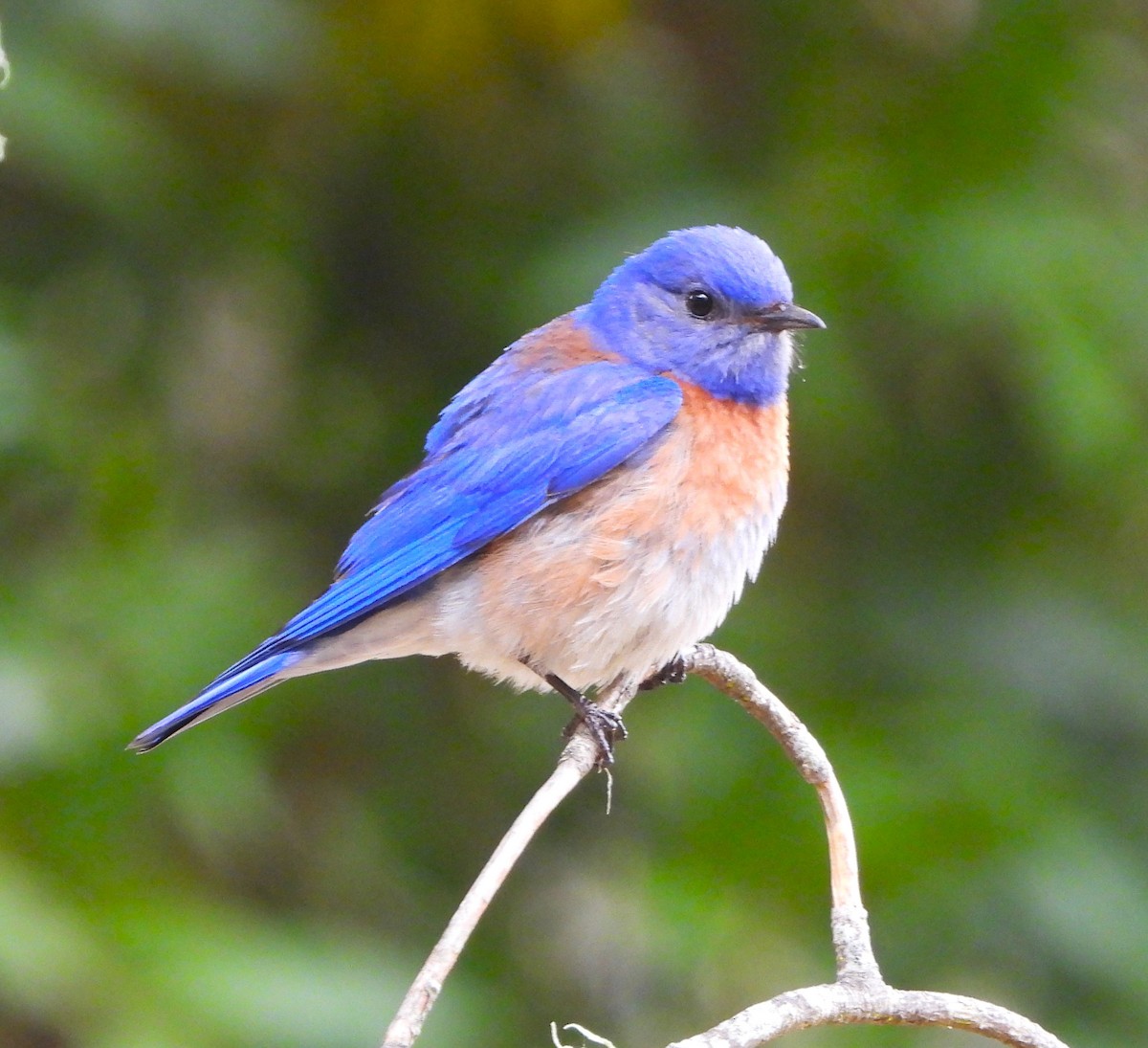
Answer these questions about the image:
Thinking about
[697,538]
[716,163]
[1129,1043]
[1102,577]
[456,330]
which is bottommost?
[1129,1043]

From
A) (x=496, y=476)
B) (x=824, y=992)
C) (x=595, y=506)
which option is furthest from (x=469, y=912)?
(x=496, y=476)

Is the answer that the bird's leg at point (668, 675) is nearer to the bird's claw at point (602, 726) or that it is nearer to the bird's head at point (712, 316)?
the bird's claw at point (602, 726)

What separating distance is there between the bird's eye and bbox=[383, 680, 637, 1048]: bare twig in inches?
47.6

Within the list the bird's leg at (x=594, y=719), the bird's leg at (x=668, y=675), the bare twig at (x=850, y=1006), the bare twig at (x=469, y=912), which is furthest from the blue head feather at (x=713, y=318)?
the bare twig at (x=850, y=1006)

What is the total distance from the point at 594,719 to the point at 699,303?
1011mm

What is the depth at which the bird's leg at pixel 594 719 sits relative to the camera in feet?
12.5

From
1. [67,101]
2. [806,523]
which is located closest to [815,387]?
[806,523]

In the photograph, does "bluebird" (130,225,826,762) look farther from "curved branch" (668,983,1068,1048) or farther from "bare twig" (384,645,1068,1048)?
"curved branch" (668,983,1068,1048)

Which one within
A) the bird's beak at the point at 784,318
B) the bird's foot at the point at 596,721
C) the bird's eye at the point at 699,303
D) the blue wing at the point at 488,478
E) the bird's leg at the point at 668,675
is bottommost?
the bird's foot at the point at 596,721

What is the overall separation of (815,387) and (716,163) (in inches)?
31.5

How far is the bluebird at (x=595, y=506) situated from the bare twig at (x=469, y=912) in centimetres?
51

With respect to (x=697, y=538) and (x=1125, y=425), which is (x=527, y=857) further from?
(x=1125, y=425)

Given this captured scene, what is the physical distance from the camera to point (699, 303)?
4152mm

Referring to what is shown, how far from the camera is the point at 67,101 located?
15.0 ft
